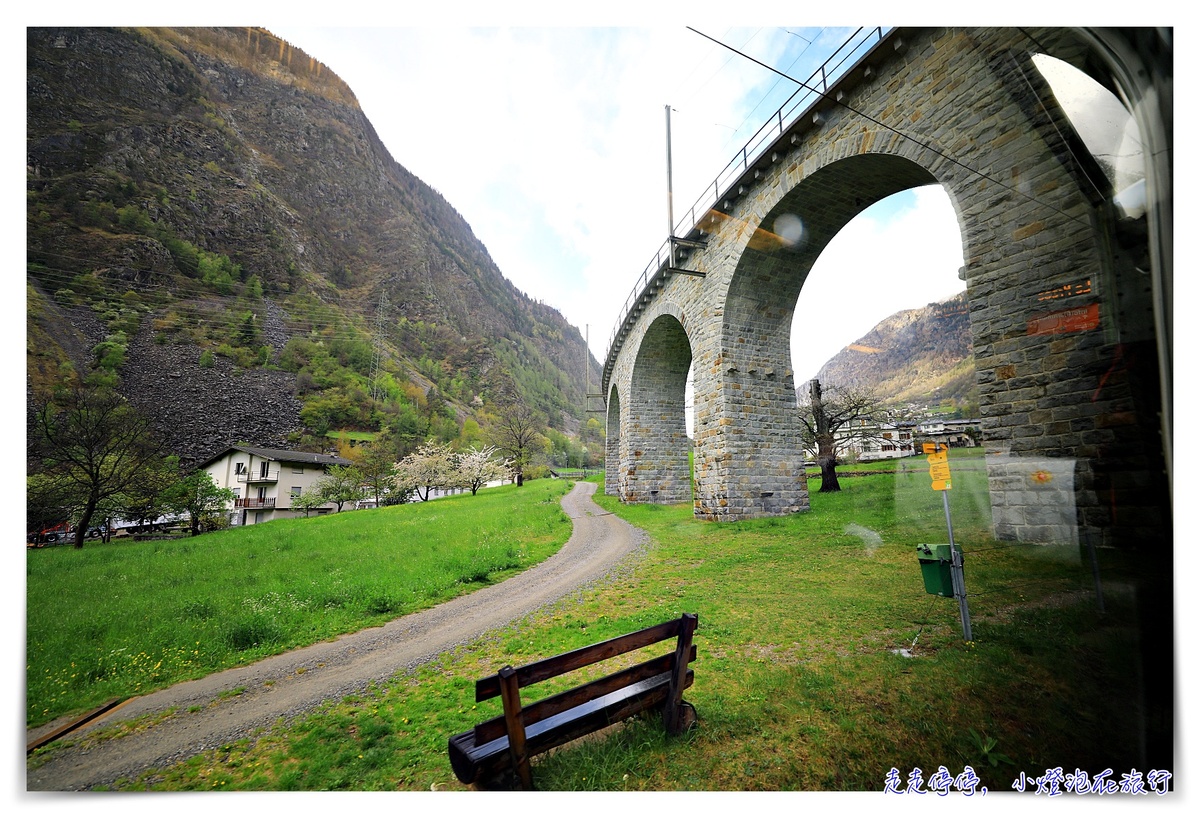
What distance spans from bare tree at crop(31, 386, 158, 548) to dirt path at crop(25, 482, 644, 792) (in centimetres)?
147

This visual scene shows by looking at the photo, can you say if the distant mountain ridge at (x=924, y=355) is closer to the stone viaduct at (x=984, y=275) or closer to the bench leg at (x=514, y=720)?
the stone viaduct at (x=984, y=275)

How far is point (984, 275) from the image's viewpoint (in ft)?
11.7

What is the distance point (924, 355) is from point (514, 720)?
4.87 metres

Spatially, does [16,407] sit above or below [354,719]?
above

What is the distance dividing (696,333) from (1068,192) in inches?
294

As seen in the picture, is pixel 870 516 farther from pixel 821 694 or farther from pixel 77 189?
pixel 77 189

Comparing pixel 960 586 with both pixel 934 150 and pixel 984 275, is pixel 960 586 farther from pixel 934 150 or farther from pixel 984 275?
pixel 934 150

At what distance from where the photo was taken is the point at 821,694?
7.47 feet

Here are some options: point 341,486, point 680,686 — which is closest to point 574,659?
point 680,686

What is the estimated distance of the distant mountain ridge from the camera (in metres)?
3.85

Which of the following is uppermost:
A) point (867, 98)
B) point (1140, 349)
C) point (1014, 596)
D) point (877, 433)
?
point (867, 98)

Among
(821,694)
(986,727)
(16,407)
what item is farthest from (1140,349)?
(16,407)

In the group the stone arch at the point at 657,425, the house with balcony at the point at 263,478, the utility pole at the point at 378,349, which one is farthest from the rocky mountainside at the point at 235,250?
the stone arch at the point at 657,425

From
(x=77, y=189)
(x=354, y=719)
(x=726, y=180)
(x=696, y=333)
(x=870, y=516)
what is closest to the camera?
(x=354, y=719)
